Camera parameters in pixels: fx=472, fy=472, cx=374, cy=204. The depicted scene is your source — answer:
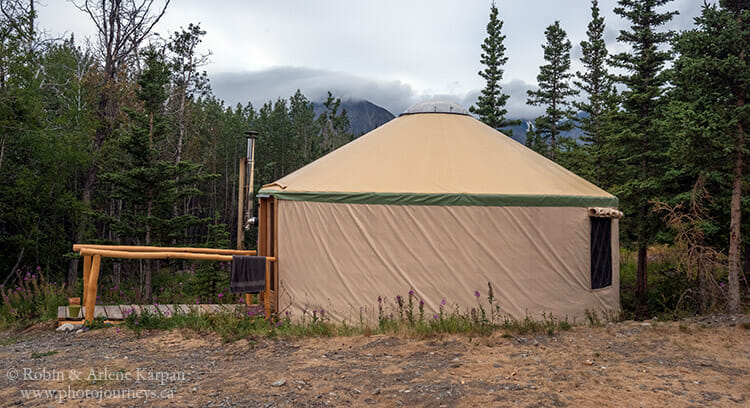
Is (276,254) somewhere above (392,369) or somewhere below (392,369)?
above

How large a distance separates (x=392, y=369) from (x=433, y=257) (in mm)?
1896

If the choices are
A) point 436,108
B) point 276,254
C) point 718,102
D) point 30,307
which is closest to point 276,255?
point 276,254

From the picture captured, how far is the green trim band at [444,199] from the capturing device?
5.17m

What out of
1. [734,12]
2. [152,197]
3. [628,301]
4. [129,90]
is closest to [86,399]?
[152,197]

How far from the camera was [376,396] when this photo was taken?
2961 millimetres

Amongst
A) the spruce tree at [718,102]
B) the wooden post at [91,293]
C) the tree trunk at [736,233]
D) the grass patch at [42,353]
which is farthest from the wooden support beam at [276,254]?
the tree trunk at [736,233]

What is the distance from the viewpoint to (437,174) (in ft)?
18.1

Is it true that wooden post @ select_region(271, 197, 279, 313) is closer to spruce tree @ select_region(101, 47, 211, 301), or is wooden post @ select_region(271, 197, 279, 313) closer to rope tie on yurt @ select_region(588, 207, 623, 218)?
spruce tree @ select_region(101, 47, 211, 301)

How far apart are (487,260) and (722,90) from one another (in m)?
3.31

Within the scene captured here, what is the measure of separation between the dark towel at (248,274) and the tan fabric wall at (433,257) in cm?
44

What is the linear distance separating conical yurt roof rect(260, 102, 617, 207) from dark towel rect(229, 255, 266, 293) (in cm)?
89

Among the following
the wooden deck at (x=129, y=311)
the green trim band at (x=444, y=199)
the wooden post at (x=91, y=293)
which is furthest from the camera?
the green trim band at (x=444, y=199)

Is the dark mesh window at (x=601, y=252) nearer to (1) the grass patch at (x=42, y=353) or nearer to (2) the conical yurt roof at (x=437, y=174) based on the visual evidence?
(2) the conical yurt roof at (x=437, y=174)

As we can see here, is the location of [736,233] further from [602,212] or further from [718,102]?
[718,102]
